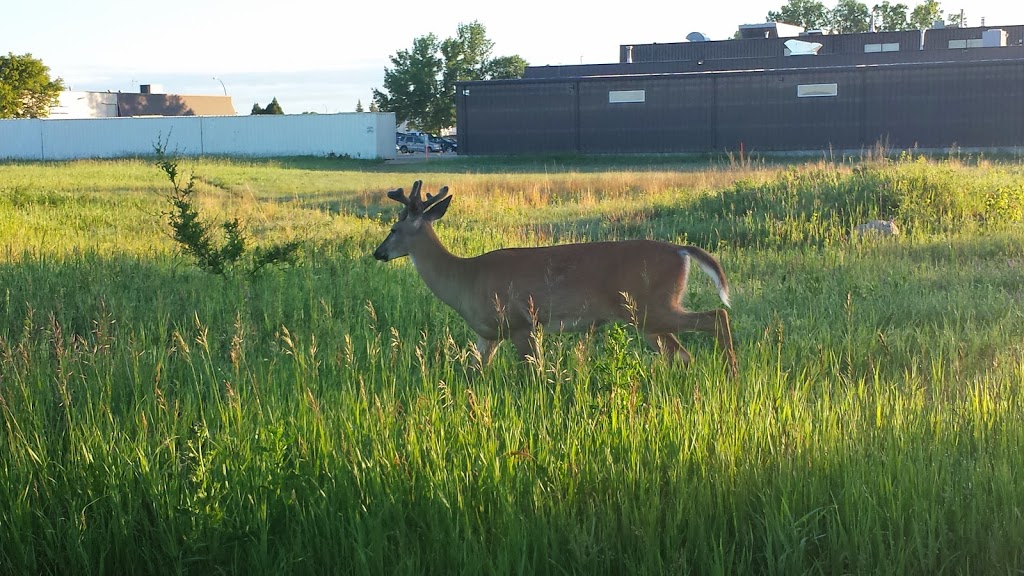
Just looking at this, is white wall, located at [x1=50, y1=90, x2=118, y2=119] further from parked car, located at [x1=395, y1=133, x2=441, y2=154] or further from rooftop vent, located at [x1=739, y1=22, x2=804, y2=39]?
rooftop vent, located at [x1=739, y1=22, x2=804, y2=39]

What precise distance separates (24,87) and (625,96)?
41.7 m

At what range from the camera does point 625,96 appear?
47562mm

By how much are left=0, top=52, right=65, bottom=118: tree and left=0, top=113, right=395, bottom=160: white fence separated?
1264 centimetres

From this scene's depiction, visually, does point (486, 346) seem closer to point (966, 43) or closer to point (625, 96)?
point (625, 96)

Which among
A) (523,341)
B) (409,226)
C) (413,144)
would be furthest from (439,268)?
(413,144)

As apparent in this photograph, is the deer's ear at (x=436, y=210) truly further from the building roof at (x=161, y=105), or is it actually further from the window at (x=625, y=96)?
the building roof at (x=161, y=105)

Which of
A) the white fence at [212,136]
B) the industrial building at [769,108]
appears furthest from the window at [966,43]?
the white fence at [212,136]

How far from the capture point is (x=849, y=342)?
6723 mm

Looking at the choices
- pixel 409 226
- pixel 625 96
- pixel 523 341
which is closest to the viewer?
pixel 523 341

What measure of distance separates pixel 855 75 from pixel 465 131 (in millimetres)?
17858

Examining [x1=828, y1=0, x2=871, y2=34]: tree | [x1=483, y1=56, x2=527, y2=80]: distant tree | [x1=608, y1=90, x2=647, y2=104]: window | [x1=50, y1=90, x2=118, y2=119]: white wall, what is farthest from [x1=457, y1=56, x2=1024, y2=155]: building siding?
[x1=828, y1=0, x2=871, y2=34]: tree

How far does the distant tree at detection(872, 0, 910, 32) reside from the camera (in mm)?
98812

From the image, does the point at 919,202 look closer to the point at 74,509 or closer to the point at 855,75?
the point at 74,509

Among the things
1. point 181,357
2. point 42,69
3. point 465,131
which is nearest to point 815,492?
point 181,357
